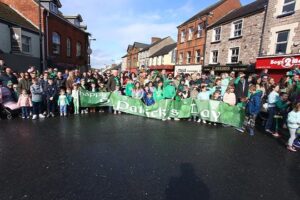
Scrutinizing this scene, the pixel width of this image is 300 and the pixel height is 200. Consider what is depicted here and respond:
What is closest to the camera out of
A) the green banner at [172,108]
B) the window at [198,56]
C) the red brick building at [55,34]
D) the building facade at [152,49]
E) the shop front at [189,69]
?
the green banner at [172,108]

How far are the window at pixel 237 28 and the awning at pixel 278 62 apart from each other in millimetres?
4326

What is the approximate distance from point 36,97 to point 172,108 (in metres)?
5.90

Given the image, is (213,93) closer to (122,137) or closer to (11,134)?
(122,137)

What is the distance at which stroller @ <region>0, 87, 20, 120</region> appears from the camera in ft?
25.1

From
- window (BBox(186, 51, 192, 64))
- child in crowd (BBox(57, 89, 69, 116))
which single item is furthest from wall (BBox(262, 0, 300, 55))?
child in crowd (BBox(57, 89, 69, 116))

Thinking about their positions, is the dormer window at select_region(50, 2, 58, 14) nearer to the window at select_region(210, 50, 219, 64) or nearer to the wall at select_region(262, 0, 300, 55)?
the window at select_region(210, 50, 219, 64)

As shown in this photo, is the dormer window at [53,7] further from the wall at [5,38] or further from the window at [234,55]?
the window at [234,55]

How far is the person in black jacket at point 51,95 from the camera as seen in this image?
8.24 meters

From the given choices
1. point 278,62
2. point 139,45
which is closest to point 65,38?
point 278,62

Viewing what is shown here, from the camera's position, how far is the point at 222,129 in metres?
7.32

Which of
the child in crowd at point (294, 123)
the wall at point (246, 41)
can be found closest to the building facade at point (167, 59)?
the wall at point (246, 41)

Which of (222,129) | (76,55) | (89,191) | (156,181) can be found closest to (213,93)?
(222,129)

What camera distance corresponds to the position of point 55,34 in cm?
1934

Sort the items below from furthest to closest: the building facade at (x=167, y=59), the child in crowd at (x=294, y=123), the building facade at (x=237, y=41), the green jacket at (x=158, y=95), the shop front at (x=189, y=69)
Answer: the building facade at (x=167, y=59) → the shop front at (x=189, y=69) → the building facade at (x=237, y=41) → the green jacket at (x=158, y=95) → the child in crowd at (x=294, y=123)
